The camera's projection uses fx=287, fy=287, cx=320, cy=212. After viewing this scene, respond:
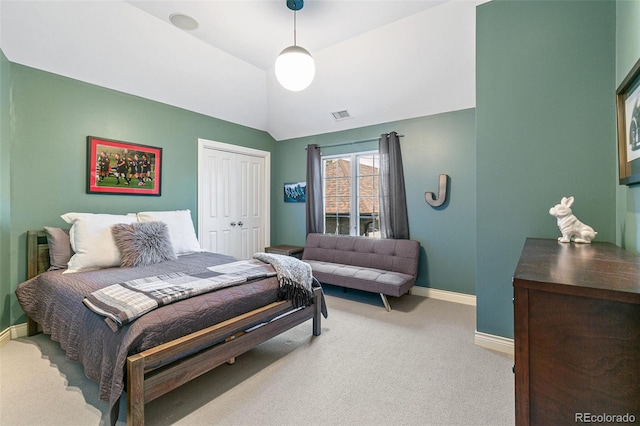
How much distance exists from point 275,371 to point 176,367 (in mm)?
747

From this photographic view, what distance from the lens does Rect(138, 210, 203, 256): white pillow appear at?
3148 mm

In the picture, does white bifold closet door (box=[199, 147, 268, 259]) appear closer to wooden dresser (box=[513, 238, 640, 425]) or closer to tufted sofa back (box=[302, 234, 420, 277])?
tufted sofa back (box=[302, 234, 420, 277])

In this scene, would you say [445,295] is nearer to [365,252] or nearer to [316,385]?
[365,252]

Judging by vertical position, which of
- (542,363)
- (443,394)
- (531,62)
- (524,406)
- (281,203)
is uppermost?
(531,62)

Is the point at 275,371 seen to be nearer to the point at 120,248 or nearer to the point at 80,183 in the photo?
the point at 120,248

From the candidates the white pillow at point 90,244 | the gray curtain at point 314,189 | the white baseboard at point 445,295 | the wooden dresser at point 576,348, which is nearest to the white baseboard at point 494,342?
the white baseboard at point 445,295

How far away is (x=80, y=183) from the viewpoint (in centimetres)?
295

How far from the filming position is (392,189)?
3898 millimetres

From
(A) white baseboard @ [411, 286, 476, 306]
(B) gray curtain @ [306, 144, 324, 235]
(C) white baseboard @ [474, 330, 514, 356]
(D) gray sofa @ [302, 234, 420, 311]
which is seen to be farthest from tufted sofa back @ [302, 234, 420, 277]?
(C) white baseboard @ [474, 330, 514, 356]

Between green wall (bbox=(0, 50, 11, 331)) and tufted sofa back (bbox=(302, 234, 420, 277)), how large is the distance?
318 centimetres

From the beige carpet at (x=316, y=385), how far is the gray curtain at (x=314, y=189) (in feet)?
6.89

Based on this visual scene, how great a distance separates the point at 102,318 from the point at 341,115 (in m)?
3.57

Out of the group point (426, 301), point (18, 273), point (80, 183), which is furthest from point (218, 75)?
point (426, 301)

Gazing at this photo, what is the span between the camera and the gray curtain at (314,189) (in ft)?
15.0
